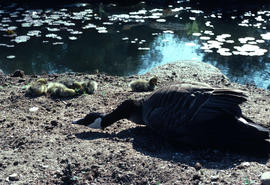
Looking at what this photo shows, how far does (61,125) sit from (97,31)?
784 cm

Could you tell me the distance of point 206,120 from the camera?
4.41m

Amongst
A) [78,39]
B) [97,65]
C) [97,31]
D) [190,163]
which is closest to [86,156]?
[190,163]

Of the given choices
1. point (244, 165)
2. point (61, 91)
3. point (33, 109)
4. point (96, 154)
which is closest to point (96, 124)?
point (96, 154)

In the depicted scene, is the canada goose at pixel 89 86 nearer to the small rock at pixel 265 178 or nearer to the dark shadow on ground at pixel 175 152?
the dark shadow on ground at pixel 175 152

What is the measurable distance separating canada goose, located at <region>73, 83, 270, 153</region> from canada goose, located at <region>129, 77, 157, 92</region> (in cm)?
228

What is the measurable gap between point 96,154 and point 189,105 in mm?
1394

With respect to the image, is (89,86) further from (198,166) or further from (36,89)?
(198,166)

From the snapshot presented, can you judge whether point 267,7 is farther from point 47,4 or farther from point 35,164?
point 35,164

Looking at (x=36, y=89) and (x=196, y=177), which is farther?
(x=36, y=89)

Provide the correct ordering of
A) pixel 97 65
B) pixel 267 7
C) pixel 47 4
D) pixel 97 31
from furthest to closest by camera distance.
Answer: pixel 47 4 → pixel 267 7 → pixel 97 31 → pixel 97 65

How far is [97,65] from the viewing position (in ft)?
32.3

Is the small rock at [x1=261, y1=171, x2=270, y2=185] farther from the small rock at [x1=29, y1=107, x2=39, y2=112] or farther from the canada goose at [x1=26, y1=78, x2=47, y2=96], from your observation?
the canada goose at [x1=26, y1=78, x2=47, y2=96]

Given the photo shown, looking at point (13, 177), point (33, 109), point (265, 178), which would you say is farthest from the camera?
point (33, 109)

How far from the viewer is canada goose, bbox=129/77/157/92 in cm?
715
